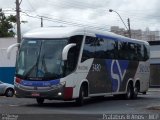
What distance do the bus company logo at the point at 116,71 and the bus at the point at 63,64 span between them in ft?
0.87

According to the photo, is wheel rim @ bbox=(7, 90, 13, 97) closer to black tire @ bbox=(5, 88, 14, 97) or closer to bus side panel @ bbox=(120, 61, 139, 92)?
black tire @ bbox=(5, 88, 14, 97)

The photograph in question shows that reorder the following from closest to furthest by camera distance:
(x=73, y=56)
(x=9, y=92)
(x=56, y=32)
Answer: (x=73, y=56)
(x=56, y=32)
(x=9, y=92)

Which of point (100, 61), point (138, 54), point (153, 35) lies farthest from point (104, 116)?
point (153, 35)

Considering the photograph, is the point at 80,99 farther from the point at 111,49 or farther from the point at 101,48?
the point at 111,49

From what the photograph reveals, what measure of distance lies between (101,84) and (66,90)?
3.82m

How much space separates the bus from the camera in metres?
21.0

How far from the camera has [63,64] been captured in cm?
2112

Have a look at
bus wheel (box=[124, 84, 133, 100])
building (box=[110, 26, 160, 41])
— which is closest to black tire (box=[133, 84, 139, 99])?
bus wheel (box=[124, 84, 133, 100])

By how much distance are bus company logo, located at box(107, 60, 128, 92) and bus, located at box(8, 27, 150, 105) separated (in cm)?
27

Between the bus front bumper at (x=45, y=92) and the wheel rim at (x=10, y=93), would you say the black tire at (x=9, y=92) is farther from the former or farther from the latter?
the bus front bumper at (x=45, y=92)

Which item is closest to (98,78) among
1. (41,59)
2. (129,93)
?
(41,59)

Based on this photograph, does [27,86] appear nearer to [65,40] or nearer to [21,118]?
[65,40]

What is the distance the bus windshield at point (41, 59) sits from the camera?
21094 millimetres

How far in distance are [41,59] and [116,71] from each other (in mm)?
6195
